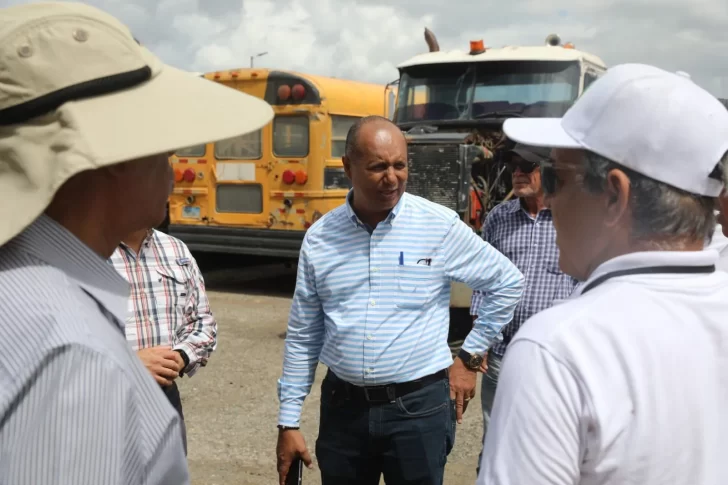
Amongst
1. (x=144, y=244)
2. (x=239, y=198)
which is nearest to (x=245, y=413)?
(x=144, y=244)

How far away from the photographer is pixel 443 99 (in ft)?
27.9

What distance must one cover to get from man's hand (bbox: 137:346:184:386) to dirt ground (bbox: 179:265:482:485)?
1.78 m

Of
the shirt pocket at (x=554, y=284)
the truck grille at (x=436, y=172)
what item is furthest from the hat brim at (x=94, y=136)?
the truck grille at (x=436, y=172)

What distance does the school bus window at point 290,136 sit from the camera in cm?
970

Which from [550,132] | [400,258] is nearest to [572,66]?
[400,258]

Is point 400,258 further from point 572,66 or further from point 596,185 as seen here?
point 572,66

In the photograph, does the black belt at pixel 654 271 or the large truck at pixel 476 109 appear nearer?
the black belt at pixel 654 271

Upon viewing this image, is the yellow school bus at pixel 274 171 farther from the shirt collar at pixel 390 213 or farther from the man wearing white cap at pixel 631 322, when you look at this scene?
the man wearing white cap at pixel 631 322

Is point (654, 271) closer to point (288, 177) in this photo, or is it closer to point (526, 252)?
point (526, 252)

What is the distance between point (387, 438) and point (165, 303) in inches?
42.4

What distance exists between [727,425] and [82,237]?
1157mm

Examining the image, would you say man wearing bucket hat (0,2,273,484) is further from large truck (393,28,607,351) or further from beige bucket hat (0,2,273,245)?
large truck (393,28,607,351)

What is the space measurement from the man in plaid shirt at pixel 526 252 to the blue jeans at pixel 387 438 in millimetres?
674

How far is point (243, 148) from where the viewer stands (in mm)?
10188
